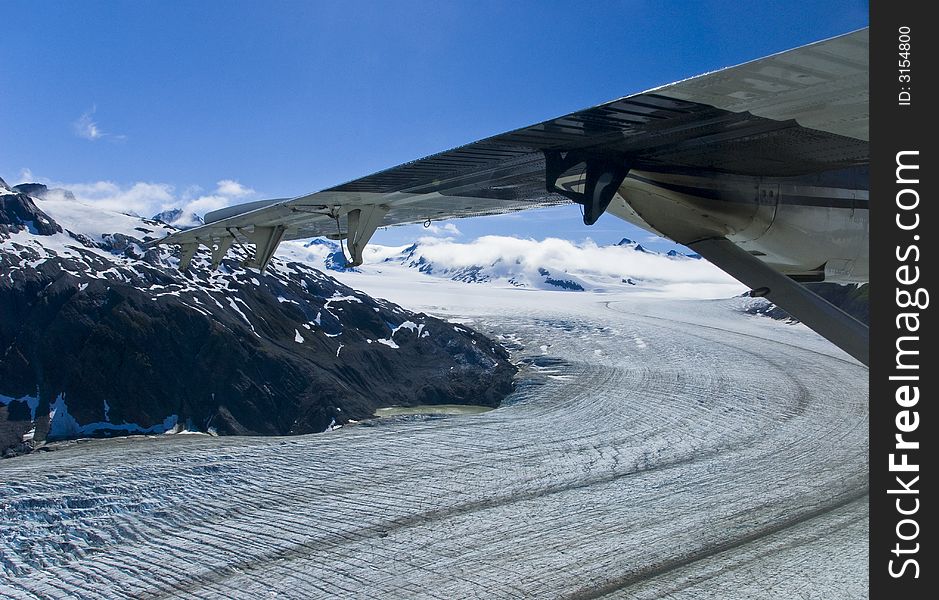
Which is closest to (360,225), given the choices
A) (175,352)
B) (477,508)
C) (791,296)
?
(791,296)

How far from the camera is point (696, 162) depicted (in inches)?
183

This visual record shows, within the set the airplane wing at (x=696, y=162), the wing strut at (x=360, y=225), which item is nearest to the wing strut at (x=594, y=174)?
the airplane wing at (x=696, y=162)

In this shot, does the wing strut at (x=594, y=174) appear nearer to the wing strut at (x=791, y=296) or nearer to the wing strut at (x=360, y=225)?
the wing strut at (x=791, y=296)

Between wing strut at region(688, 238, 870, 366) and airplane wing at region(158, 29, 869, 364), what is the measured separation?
0.05 metres

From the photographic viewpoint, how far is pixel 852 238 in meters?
5.70

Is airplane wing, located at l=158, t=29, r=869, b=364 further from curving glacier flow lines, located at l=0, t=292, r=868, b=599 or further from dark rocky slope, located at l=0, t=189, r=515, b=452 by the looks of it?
dark rocky slope, located at l=0, t=189, r=515, b=452

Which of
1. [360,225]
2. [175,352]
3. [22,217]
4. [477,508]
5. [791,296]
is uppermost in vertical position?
[22,217]

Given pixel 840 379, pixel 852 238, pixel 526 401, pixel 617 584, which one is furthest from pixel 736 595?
pixel 840 379

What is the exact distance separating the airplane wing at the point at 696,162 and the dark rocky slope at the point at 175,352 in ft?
44.3

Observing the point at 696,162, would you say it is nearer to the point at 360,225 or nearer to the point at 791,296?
the point at 791,296

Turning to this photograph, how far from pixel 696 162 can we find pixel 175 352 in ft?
66.0

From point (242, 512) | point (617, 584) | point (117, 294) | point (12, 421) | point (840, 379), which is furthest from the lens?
point (117, 294)
